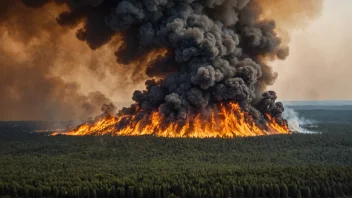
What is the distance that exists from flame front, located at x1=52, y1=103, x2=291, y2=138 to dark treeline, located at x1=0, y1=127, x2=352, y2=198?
297 inches

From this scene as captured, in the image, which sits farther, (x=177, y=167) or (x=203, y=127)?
(x=203, y=127)

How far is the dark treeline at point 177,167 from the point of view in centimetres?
6725

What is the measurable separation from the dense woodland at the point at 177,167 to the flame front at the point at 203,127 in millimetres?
7515

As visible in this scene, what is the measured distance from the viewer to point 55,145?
10506 centimetres

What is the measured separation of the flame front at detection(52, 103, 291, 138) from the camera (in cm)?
11575

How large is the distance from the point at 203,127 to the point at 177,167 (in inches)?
1526

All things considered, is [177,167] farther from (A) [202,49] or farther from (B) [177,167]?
(A) [202,49]

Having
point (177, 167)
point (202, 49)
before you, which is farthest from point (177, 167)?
point (202, 49)

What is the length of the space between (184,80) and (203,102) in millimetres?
5515

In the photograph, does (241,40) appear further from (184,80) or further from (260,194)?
(260,194)

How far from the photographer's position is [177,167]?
263ft

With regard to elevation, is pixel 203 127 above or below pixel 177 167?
above

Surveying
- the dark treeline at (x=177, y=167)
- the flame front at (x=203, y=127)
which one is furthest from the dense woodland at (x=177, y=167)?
the flame front at (x=203, y=127)

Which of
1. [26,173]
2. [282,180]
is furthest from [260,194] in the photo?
[26,173]
